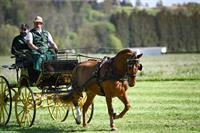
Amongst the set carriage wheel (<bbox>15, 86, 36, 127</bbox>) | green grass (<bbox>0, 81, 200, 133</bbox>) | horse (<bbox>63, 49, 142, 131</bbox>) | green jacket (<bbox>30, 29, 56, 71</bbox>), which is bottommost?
green grass (<bbox>0, 81, 200, 133</bbox>)

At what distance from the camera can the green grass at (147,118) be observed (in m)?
13.4

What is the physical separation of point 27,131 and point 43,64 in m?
1.81

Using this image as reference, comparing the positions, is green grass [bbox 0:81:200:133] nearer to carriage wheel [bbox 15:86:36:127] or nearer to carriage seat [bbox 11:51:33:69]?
carriage wheel [bbox 15:86:36:127]

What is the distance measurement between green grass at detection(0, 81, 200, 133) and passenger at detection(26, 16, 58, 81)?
1725 mm

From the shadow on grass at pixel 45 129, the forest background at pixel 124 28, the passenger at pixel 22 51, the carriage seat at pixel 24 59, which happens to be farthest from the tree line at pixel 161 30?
the shadow on grass at pixel 45 129

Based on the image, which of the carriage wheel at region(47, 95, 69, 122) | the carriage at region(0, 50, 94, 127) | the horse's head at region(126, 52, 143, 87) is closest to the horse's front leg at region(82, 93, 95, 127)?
the carriage at region(0, 50, 94, 127)

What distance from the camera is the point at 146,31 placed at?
135125mm

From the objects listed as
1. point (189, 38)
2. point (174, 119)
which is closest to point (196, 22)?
point (189, 38)

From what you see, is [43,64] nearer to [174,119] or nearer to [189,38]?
[174,119]

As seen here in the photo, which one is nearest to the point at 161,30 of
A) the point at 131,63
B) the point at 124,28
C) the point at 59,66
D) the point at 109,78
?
the point at 124,28

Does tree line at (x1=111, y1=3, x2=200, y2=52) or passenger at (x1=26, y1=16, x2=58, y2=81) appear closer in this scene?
passenger at (x1=26, y1=16, x2=58, y2=81)

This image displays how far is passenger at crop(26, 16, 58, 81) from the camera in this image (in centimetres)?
1426

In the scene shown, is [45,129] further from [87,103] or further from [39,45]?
[39,45]

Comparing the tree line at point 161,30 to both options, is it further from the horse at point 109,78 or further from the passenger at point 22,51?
the horse at point 109,78
